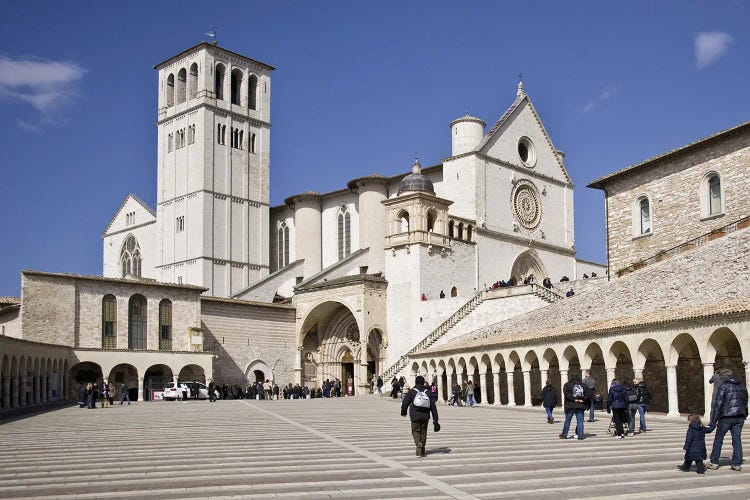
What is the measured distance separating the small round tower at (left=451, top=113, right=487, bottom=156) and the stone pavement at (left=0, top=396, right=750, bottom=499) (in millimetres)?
36091

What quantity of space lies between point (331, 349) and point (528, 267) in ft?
47.1

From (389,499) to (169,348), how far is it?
40872mm

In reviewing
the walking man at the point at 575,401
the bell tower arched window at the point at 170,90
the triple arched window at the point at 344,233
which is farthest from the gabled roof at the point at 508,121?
the walking man at the point at 575,401

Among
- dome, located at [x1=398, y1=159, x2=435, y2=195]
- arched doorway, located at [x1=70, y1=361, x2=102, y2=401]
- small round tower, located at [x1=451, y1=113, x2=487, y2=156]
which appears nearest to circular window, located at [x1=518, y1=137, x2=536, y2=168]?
small round tower, located at [x1=451, y1=113, x2=487, y2=156]

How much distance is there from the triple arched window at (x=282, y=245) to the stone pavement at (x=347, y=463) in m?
46.4

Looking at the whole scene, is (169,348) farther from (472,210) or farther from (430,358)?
(472,210)

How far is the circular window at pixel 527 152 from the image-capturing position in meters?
61.5

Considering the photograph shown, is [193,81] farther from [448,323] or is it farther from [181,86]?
[448,323]

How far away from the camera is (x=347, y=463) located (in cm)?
1371

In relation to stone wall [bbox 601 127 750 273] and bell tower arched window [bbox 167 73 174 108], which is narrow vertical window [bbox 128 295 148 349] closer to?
stone wall [bbox 601 127 750 273]

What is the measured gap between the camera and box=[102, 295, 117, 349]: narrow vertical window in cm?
4706

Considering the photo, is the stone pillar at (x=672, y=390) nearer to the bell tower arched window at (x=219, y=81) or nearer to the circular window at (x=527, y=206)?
the circular window at (x=527, y=206)

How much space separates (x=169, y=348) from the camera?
49.2 metres

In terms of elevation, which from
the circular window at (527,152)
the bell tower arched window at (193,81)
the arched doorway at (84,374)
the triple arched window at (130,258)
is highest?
the bell tower arched window at (193,81)
